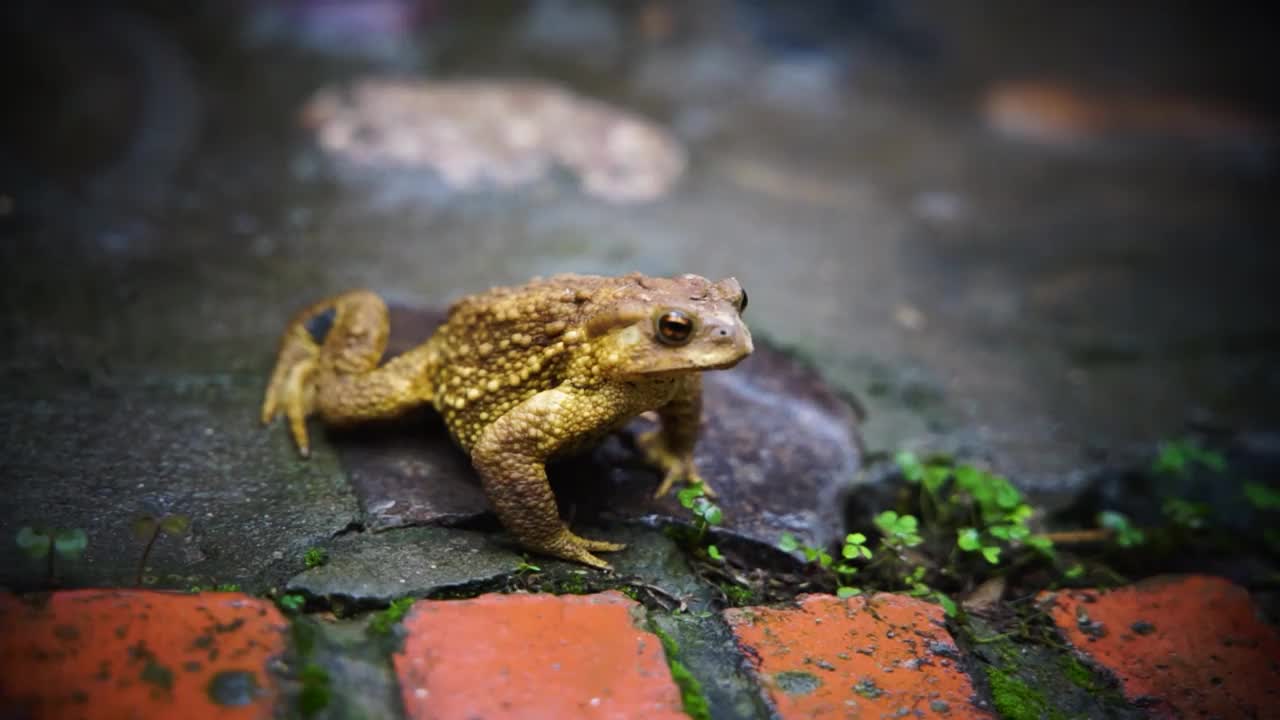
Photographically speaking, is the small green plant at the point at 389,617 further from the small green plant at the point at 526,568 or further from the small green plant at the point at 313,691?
the small green plant at the point at 526,568

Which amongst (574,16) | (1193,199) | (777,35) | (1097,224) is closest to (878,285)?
(1097,224)

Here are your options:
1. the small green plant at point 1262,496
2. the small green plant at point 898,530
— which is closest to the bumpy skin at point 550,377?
the small green plant at point 898,530

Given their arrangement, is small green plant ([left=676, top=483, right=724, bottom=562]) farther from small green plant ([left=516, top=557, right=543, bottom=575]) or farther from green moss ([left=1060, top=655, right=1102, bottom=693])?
green moss ([left=1060, top=655, right=1102, bottom=693])

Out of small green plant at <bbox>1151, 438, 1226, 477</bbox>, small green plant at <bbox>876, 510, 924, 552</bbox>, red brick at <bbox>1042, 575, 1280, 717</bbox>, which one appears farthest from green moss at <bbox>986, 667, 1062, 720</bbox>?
small green plant at <bbox>1151, 438, 1226, 477</bbox>

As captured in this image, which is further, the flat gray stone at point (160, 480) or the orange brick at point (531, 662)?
the flat gray stone at point (160, 480)

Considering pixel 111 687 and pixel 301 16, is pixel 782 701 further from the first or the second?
pixel 301 16

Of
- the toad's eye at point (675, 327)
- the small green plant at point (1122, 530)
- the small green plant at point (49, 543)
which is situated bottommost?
the small green plant at point (1122, 530)
